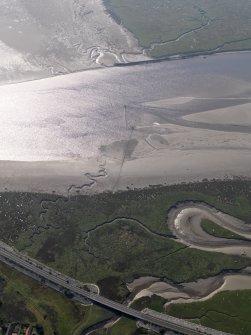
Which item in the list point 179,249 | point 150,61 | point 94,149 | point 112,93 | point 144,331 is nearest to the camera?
point 144,331

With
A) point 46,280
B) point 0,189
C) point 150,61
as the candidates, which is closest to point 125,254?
point 46,280

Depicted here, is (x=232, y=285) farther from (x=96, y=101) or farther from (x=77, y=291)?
(x=96, y=101)

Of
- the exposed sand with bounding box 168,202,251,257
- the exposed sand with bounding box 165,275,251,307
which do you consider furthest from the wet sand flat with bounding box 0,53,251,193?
the exposed sand with bounding box 165,275,251,307

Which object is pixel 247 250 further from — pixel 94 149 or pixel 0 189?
pixel 0 189

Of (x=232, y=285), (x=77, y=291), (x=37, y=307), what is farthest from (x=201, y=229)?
(x=37, y=307)

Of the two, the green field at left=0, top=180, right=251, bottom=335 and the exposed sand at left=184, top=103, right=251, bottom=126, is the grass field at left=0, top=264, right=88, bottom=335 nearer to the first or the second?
the green field at left=0, top=180, right=251, bottom=335

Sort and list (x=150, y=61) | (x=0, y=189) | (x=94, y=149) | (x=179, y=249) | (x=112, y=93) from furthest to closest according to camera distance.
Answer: (x=150, y=61), (x=112, y=93), (x=94, y=149), (x=0, y=189), (x=179, y=249)
